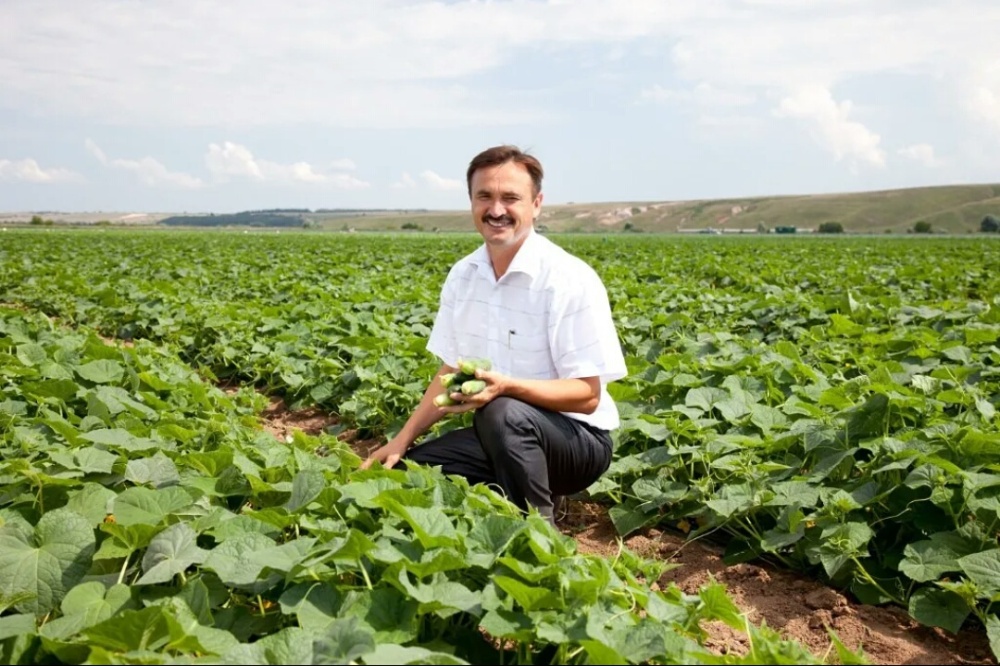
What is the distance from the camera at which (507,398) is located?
3.21 m

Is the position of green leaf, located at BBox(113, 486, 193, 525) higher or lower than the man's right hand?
higher

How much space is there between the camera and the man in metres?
3.19

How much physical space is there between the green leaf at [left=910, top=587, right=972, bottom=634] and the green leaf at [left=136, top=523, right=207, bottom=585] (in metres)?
2.33

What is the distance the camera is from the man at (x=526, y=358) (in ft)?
10.5

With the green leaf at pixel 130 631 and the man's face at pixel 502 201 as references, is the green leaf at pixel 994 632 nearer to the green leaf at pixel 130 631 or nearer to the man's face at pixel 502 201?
the man's face at pixel 502 201

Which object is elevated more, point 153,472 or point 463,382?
point 463,382

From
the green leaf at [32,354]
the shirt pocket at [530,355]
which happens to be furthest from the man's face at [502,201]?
the green leaf at [32,354]

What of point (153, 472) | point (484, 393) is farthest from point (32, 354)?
point (484, 393)

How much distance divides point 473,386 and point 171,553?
126 centimetres

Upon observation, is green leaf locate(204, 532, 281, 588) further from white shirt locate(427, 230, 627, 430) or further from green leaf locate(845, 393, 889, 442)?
green leaf locate(845, 393, 889, 442)

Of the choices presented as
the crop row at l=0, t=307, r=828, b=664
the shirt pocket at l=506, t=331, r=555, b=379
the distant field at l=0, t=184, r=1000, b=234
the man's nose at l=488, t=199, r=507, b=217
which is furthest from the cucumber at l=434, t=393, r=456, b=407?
the distant field at l=0, t=184, r=1000, b=234

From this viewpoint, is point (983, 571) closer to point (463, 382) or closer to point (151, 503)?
point (463, 382)

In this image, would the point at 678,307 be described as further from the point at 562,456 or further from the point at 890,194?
the point at 890,194

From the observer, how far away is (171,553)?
2152 millimetres
